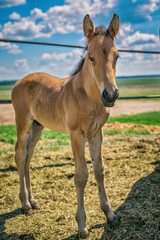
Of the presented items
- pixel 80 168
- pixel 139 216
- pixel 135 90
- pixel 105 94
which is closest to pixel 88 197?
pixel 139 216

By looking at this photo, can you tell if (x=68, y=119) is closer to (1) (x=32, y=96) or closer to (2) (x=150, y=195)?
(1) (x=32, y=96)

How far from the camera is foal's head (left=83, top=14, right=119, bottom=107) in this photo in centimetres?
196

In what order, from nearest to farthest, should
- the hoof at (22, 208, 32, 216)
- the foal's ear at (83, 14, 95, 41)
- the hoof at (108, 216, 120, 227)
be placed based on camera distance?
the foal's ear at (83, 14, 95, 41) → the hoof at (108, 216, 120, 227) → the hoof at (22, 208, 32, 216)

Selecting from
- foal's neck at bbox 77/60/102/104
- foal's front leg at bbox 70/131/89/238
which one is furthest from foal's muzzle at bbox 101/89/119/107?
foal's front leg at bbox 70/131/89/238

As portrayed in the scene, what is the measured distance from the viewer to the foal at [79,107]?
2.10m

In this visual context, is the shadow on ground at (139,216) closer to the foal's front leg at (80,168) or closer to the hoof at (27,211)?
the foal's front leg at (80,168)

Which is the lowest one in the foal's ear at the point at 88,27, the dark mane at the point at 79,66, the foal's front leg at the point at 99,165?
the foal's front leg at the point at 99,165

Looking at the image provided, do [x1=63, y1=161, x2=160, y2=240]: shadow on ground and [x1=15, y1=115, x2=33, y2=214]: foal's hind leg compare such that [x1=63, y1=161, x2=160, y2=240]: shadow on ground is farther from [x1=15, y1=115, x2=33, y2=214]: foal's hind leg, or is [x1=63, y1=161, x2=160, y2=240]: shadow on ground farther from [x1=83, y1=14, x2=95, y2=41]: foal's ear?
[x1=83, y1=14, x2=95, y2=41]: foal's ear

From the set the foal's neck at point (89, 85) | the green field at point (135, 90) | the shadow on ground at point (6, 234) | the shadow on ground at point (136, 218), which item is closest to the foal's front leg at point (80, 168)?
the shadow on ground at point (136, 218)

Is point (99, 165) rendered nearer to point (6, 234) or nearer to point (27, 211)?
point (27, 211)

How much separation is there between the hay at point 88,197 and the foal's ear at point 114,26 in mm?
2065

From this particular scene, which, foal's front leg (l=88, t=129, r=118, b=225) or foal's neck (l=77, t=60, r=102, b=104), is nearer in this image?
foal's neck (l=77, t=60, r=102, b=104)

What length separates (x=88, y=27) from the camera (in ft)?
7.44

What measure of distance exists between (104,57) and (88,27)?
0.44 metres
